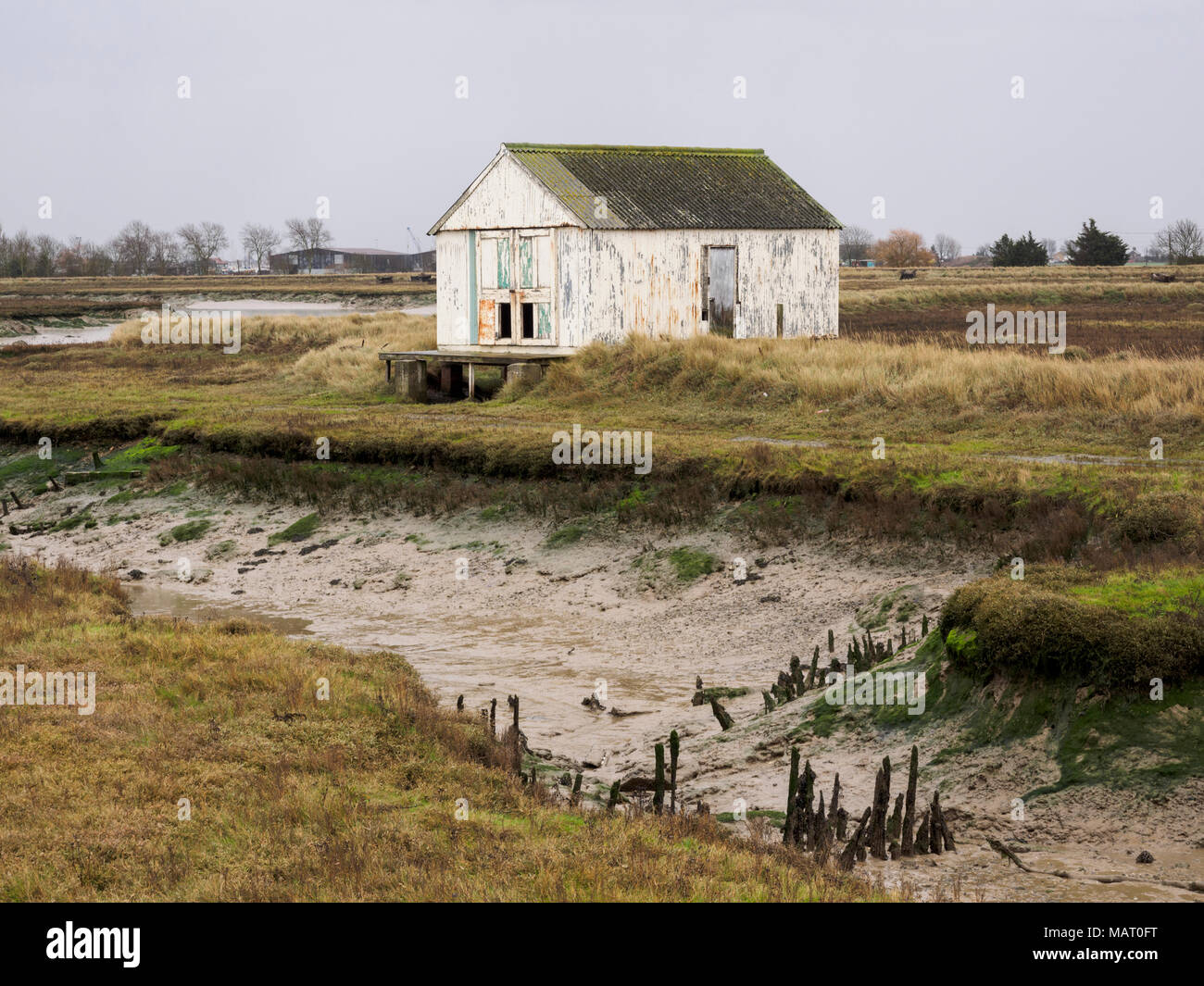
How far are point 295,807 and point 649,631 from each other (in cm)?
789

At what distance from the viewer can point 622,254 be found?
30.5m

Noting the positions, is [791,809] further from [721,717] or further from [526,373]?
[526,373]

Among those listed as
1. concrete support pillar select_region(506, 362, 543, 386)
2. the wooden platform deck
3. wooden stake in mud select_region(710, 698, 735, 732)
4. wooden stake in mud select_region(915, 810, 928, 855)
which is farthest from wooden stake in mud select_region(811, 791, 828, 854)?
the wooden platform deck

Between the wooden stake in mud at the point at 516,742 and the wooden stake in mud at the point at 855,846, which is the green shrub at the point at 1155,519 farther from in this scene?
the wooden stake in mud at the point at 516,742

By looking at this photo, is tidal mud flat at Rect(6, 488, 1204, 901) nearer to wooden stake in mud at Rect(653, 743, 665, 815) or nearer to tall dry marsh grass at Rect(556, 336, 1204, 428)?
wooden stake in mud at Rect(653, 743, 665, 815)

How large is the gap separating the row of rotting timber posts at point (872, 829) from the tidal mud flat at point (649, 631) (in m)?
0.16

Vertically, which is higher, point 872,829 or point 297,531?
point 297,531

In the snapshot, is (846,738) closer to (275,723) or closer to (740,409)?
(275,723)

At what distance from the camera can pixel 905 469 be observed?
Answer: 1762 cm

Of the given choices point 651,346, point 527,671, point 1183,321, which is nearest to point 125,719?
point 527,671

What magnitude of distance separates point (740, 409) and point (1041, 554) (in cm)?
1059

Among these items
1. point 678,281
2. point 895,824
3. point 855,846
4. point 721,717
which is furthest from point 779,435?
point 855,846

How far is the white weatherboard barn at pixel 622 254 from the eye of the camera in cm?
3050

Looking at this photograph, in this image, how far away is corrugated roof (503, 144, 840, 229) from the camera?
3105 cm
